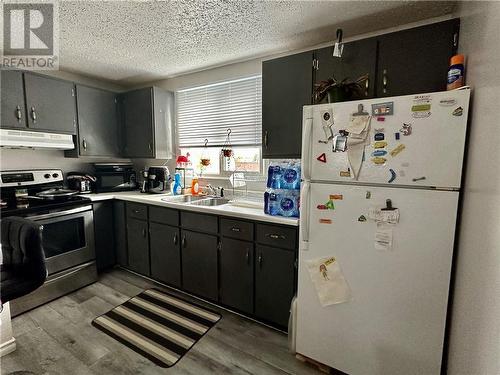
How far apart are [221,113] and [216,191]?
0.87 metres

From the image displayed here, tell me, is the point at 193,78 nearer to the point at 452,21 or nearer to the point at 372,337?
the point at 452,21

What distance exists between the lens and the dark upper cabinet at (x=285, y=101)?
1874 millimetres

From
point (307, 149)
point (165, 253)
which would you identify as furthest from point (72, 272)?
point (307, 149)

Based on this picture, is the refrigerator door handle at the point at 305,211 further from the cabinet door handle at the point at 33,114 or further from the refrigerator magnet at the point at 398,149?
the cabinet door handle at the point at 33,114

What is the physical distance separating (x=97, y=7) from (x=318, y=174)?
69.2 inches

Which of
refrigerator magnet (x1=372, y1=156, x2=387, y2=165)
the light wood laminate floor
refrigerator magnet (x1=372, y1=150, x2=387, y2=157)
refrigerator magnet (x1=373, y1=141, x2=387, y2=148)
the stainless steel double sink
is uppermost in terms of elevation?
refrigerator magnet (x1=373, y1=141, x2=387, y2=148)

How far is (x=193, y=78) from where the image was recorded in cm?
290

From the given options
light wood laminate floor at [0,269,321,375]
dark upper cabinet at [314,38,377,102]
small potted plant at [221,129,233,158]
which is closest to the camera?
light wood laminate floor at [0,269,321,375]

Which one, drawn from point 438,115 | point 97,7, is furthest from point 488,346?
point 97,7

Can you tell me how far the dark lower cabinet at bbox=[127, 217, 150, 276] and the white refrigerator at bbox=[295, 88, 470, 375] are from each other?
175cm

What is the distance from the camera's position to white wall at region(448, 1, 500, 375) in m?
0.76

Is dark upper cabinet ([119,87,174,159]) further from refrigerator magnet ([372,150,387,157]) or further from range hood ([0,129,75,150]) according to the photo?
refrigerator magnet ([372,150,387,157])

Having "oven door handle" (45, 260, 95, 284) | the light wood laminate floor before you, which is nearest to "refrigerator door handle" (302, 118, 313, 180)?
the light wood laminate floor

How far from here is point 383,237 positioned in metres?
1.28
